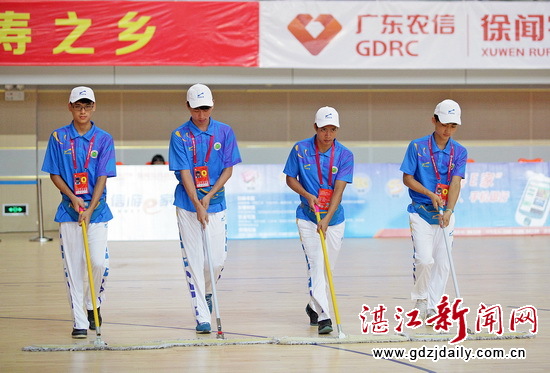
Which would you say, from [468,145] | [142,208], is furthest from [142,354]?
[468,145]

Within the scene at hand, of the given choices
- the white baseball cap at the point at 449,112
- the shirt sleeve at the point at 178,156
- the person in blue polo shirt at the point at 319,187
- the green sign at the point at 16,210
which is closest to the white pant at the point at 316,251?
the person in blue polo shirt at the point at 319,187

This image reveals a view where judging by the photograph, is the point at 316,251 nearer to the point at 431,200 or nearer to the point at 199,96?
the point at 431,200

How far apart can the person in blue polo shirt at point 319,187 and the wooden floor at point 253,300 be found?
0.60 meters

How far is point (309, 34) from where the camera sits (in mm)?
16891

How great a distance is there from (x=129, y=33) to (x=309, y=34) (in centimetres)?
359

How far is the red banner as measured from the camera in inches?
643

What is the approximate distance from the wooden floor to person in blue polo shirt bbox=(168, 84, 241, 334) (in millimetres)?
469

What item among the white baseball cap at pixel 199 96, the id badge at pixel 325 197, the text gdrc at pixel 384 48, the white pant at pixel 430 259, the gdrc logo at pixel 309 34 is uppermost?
the gdrc logo at pixel 309 34

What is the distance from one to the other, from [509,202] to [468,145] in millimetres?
3679

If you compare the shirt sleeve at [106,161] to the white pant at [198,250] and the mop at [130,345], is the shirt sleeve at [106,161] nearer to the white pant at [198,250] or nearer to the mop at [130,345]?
the mop at [130,345]

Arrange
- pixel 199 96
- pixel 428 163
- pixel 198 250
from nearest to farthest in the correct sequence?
pixel 199 96 < pixel 198 250 < pixel 428 163

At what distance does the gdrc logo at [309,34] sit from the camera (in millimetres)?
16844

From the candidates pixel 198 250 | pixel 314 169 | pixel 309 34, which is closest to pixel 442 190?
pixel 314 169

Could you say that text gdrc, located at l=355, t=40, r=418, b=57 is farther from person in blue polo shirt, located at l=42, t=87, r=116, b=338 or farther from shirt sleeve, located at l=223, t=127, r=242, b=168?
person in blue polo shirt, located at l=42, t=87, r=116, b=338
